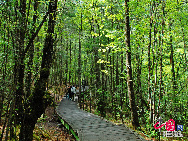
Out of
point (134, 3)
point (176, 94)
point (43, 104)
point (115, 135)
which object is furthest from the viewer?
point (176, 94)

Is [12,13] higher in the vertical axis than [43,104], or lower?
higher

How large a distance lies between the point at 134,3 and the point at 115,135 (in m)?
7.47

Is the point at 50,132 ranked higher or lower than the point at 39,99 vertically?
lower

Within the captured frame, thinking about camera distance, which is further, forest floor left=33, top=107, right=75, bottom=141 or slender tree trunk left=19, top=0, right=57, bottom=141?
forest floor left=33, top=107, right=75, bottom=141

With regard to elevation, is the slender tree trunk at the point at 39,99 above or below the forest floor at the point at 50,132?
above

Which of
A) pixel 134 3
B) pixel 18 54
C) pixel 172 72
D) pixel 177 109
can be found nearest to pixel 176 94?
pixel 177 109

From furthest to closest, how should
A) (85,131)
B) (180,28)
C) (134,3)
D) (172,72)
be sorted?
(180,28) < (172,72) < (134,3) < (85,131)

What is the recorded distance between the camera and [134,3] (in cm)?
1003

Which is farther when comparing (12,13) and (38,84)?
(38,84)

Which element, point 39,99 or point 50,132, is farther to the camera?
point 50,132

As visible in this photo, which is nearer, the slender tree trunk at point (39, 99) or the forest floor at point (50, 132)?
the slender tree trunk at point (39, 99)

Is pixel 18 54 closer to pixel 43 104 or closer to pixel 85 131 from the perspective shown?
pixel 43 104

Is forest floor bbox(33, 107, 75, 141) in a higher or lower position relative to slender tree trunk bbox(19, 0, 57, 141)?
lower

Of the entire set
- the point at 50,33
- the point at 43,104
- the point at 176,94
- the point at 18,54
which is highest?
the point at 50,33
